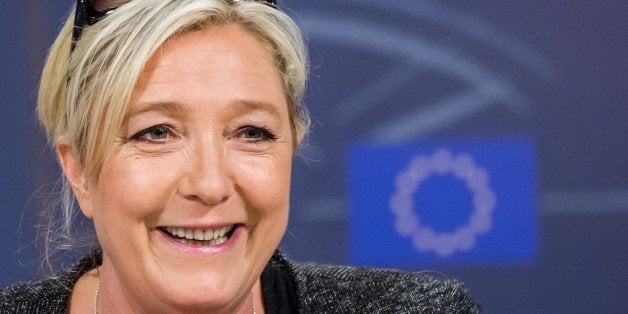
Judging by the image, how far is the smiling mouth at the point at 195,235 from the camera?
5.04 ft

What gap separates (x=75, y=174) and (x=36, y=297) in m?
0.32

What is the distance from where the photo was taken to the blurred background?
7.93 feet

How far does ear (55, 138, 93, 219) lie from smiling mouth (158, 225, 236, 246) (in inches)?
6.7

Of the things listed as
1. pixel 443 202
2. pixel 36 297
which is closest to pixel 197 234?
pixel 36 297

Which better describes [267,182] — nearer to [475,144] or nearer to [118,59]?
[118,59]

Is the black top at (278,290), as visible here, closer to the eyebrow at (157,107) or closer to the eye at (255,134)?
the eye at (255,134)

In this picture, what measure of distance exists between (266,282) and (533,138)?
34.3 inches

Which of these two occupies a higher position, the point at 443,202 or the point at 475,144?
the point at 475,144

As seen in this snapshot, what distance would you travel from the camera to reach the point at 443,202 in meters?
2.44

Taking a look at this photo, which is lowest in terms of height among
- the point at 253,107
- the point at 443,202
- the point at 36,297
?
the point at 36,297

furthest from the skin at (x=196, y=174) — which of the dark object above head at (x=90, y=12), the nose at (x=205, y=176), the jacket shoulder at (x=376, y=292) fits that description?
the jacket shoulder at (x=376, y=292)

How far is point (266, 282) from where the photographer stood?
186 cm

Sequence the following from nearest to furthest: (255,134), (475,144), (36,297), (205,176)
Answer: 1. (205,176)
2. (255,134)
3. (36,297)
4. (475,144)

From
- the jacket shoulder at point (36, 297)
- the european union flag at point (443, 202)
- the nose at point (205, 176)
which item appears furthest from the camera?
the european union flag at point (443, 202)
